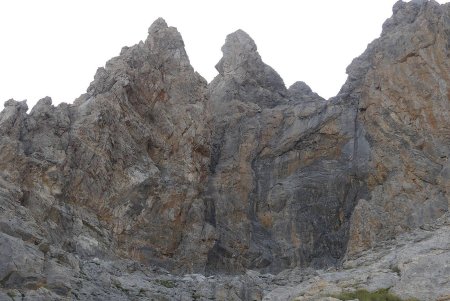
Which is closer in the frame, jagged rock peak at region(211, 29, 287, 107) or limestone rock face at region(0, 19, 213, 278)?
limestone rock face at region(0, 19, 213, 278)

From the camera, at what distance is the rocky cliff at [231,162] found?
45281mm

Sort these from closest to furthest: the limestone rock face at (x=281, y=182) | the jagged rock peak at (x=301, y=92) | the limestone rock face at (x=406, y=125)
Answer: the limestone rock face at (x=406, y=125) < the limestone rock face at (x=281, y=182) < the jagged rock peak at (x=301, y=92)

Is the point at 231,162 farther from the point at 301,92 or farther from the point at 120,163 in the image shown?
the point at 301,92

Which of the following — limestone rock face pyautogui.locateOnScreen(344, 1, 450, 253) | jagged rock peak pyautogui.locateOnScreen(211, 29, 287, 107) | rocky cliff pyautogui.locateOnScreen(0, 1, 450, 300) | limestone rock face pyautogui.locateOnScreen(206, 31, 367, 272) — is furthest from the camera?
jagged rock peak pyautogui.locateOnScreen(211, 29, 287, 107)

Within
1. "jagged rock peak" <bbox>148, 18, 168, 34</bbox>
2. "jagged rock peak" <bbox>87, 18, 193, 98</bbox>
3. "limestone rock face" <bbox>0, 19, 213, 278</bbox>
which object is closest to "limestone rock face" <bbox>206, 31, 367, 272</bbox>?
"limestone rock face" <bbox>0, 19, 213, 278</bbox>

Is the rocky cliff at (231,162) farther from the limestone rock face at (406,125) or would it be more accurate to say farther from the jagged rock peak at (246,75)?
the jagged rock peak at (246,75)

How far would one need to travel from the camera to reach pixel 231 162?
2267 inches

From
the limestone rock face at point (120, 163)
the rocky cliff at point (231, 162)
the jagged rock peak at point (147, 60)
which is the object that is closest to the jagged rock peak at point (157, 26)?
the jagged rock peak at point (147, 60)

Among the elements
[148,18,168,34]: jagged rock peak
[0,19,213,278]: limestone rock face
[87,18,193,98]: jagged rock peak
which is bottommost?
[0,19,213,278]: limestone rock face

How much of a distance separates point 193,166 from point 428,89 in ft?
74.8

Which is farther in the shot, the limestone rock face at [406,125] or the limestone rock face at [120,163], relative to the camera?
the limestone rock face at [406,125]

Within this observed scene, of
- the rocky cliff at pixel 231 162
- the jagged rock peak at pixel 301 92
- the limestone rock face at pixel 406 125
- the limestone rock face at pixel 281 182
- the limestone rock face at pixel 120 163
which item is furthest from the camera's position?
the jagged rock peak at pixel 301 92

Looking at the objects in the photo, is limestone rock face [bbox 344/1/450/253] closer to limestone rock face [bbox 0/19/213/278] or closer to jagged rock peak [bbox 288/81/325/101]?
jagged rock peak [bbox 288/81/325/101]

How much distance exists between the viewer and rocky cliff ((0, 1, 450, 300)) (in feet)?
149
